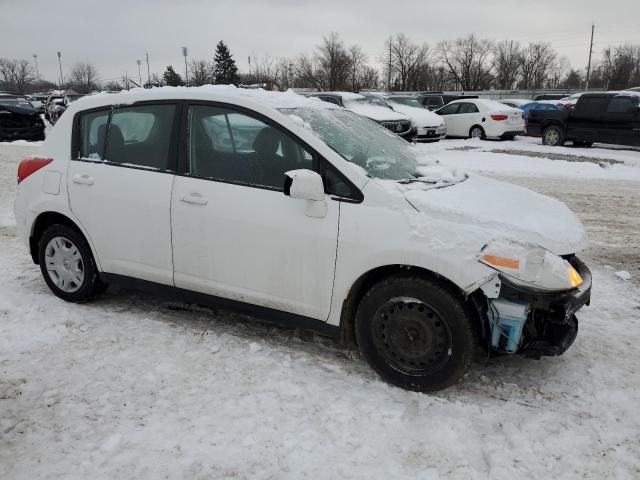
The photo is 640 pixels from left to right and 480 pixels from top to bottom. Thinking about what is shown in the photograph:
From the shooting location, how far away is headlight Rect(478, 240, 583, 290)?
300cm

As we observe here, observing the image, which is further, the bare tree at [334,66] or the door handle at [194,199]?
the bare tree at [334,66]

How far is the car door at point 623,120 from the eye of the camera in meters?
15.6

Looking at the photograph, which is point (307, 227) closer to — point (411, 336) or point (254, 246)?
point (254, 246)

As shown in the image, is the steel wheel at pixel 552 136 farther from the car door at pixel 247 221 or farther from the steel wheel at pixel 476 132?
the car door at pixel 247 221

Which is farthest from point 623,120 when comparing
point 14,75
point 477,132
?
point 14,75

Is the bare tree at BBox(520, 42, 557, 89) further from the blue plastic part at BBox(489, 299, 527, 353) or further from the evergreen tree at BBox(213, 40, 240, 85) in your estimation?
the blue plastic part at BBox(489, 299, 527, 353)

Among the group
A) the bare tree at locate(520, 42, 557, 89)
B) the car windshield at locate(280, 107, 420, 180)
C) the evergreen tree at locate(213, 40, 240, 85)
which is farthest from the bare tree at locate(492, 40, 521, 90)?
the car windshield at locate(280, 107, 420, 180)

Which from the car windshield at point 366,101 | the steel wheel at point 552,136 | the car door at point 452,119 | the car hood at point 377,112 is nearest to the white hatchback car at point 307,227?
the car hood at point 377,112

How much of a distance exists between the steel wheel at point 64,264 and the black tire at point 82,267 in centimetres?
1

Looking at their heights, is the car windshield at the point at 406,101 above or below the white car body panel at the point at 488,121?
above

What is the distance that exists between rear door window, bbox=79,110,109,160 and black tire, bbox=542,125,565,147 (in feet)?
53.4

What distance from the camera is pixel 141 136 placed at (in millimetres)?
4176

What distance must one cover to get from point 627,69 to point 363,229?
3390 inches

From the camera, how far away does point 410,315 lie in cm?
325
